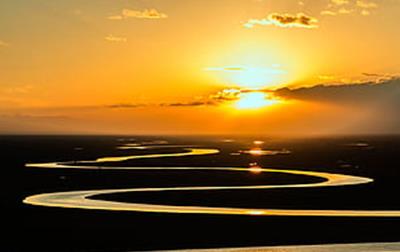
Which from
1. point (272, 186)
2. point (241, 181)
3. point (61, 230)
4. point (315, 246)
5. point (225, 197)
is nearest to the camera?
point (315, 246)

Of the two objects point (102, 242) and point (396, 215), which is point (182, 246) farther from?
point (396, 215)

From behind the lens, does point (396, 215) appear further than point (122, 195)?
No

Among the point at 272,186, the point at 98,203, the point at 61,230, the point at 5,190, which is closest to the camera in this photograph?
the point at 61,230

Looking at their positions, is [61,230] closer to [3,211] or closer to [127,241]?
[127,241]

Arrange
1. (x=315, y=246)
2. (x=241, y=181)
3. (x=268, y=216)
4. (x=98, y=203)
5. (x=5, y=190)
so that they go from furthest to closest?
(x=241, y=181) < (x=5, y=190) < (x=98, y=203) < (x=268, y=216) < (x=315, y=246)

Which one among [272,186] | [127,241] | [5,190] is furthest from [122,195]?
[127,241]

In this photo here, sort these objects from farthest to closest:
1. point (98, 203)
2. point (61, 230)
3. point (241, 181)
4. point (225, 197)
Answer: point (241, 181), point (225, 197), point (98, 203), point (61, 230)

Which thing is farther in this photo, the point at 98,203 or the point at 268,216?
the point at 98,203

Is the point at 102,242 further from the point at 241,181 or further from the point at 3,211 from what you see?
the point at 241,181

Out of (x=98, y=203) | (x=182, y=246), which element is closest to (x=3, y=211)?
(x=98, y=203)
